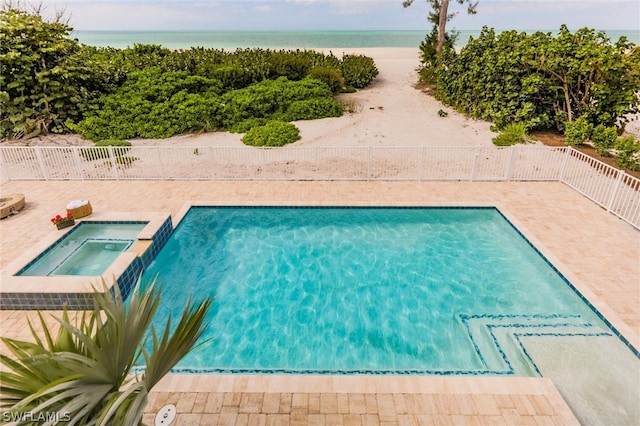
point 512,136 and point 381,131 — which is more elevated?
point 512,136

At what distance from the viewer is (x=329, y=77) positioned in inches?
966

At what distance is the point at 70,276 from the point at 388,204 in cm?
811

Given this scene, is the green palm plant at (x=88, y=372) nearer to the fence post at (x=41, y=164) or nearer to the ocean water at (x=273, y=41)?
the fence post at (x=41, y=164)

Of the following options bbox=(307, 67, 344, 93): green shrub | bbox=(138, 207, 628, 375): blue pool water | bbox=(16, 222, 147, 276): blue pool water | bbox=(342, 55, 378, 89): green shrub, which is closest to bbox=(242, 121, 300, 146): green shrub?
bbox=(138, 207, 628, 375): blue pool water

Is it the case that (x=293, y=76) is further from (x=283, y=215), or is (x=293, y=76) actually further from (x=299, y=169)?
(x=283, y=215)

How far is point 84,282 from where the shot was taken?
6969mm

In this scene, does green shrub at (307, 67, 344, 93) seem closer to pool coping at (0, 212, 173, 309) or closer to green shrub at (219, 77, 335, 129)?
green shrub at (219, 77, 335, 129)

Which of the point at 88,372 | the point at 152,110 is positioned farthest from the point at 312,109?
the point at 88,372

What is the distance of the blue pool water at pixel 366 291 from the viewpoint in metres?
6.34

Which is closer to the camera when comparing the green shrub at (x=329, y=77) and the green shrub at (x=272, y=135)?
the green shrub at (x=272, y=135)

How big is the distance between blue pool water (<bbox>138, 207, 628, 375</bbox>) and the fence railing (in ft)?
8.05

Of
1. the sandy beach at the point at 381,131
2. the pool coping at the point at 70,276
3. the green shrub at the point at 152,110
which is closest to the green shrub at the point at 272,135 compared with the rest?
the sandy beach at the point at 381,131

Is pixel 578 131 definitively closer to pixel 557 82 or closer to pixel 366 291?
pixel 557 82

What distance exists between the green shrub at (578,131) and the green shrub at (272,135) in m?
11.9
